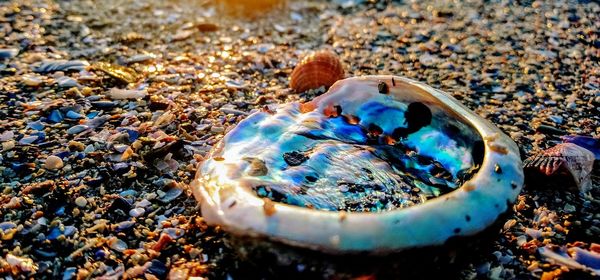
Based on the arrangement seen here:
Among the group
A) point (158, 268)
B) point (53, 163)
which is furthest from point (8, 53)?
point (158, 268)

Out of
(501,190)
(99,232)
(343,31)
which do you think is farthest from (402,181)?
(343,31)

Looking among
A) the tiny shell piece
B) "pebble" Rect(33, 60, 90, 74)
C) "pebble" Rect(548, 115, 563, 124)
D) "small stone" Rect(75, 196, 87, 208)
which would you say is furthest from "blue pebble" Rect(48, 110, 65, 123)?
"pebble" Rect(548, 115, 563, 124)

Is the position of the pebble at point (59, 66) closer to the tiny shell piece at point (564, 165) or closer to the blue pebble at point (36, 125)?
the blue pebble at point (36, 125)

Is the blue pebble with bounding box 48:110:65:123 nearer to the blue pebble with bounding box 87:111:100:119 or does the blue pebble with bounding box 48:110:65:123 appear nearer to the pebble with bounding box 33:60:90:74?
the blue pebble with bounding box 87:111:100:119

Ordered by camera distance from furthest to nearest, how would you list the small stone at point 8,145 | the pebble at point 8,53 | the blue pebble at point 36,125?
the pebble at point 8,53 < the blue pebble at point 36,125 < the small stone at point 8,145

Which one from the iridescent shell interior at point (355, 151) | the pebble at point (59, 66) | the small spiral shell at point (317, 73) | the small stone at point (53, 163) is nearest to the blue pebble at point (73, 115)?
the small stone at point (53, 163)

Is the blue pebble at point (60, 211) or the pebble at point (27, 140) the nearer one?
the blue pebble at point (60, 211)
